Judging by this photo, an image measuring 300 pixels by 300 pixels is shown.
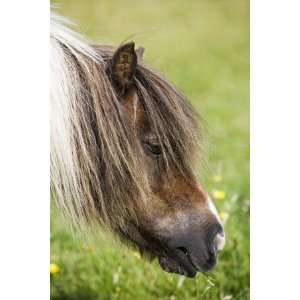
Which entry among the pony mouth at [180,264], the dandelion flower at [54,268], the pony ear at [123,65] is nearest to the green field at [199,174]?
the dandelion flower at [54,268]

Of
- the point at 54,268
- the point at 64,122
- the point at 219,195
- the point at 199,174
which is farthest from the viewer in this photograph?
the point at 219,195

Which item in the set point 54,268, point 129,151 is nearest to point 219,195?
point 54,268

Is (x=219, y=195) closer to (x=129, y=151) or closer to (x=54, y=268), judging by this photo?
(x=54, y=268)

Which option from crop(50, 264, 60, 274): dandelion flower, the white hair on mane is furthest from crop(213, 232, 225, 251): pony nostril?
crop(50, 264, 60, 274): dandelion flower

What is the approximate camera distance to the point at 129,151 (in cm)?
156

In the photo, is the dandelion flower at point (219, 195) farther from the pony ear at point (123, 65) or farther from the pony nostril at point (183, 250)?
the pony ear at point (123, 65)

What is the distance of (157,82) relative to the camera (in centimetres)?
162

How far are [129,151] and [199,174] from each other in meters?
0.23

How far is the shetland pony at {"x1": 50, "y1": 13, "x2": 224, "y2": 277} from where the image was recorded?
1.56 m

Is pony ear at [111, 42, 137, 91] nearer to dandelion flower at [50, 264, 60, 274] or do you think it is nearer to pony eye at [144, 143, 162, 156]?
pony eye at [144, 143, 162, 156]

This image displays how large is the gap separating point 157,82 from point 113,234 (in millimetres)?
436

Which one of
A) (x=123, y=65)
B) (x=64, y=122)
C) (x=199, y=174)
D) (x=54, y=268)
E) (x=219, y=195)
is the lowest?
(x=54, y=268)
